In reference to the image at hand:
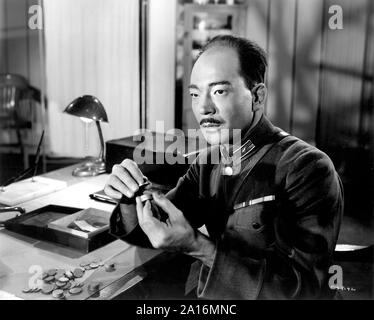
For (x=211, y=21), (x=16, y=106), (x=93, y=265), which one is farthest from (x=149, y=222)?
(x=16, y=106)

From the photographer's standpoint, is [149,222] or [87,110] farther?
[87,110]

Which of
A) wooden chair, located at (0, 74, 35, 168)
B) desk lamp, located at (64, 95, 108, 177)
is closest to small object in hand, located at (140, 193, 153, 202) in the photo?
desk lamp, located at (64, 95, 108, 177)

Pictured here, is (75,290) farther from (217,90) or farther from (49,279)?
(217,90)

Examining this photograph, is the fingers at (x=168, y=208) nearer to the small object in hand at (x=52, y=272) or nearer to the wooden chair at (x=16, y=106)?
the small object in hand at (x=52, y=272)

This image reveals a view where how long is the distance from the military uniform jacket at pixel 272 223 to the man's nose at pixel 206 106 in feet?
0.49

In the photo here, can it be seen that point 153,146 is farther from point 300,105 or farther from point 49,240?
point 300,105

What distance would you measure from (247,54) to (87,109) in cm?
109

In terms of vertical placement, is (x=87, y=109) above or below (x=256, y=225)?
above

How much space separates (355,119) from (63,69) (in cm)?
334

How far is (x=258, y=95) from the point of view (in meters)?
1.24

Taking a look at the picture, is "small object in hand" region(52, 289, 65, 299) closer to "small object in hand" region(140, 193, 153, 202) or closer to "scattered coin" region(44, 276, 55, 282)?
"scattered coin" region(44, 276, 55, 282)
